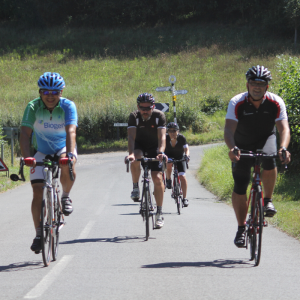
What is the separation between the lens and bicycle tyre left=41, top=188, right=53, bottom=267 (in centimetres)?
597

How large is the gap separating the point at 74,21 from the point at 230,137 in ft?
235

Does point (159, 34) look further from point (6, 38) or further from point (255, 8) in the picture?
point (6, 38)

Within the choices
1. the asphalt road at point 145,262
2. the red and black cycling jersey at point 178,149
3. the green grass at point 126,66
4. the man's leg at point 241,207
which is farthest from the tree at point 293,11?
the man's leg at point 241,207

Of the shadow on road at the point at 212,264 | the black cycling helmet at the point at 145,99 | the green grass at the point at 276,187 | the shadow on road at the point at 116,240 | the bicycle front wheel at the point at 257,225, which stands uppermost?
the black cycling helmet at the point at 145,99

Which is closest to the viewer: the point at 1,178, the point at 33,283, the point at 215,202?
the point at 33,283

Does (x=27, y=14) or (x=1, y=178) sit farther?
(x=27, y=14)

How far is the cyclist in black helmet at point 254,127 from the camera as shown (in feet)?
20.3

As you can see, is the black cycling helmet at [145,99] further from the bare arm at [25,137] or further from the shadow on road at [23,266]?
the shadow on road at [23,266]

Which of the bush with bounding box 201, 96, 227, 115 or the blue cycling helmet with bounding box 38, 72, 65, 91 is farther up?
the blue cycling helmet with bounding box 38, 72, 65, 91

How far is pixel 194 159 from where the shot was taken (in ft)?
94.3

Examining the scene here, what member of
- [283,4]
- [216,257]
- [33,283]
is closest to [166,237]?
[216,257]

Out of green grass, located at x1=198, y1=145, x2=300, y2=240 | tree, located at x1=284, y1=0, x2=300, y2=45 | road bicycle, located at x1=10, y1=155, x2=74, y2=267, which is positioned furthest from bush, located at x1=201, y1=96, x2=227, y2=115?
road bicycle, located at x1=10, y1=155, x2=74, y2=267

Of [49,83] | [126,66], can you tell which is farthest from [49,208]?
[126,66]

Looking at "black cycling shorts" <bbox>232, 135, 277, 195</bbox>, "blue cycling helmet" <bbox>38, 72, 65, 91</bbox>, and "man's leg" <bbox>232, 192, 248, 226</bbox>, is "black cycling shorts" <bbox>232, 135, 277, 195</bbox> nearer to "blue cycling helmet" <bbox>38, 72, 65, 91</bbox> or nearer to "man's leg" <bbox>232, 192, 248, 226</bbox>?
"man's leg" <bbox>232, 192, 248, 226</bbox>
